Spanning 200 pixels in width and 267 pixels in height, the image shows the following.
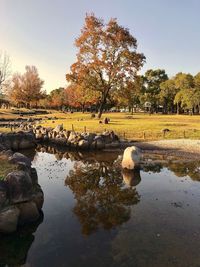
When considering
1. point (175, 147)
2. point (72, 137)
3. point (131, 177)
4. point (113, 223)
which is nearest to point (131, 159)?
point (131, 177)

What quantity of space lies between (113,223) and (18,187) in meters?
4.81

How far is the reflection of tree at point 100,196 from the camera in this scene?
47.6 feet

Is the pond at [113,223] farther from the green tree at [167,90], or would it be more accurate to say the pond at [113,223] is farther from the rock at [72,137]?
the green tree at [167,90]

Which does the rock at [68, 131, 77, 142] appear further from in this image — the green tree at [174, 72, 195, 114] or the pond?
the green tree at [174, 72, 195, 114]

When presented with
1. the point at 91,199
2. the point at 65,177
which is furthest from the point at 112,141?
the point at 91,199

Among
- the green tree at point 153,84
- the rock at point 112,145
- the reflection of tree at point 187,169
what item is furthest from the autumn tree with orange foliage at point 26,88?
the reflection of tree at point 187,169

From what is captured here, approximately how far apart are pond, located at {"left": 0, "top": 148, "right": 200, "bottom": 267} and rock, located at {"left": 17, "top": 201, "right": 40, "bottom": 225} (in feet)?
1.30

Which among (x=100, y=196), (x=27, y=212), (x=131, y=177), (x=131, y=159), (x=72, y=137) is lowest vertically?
(x=100, y=196)

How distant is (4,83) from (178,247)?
306 ft

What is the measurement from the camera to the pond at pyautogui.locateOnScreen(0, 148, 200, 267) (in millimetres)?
11156

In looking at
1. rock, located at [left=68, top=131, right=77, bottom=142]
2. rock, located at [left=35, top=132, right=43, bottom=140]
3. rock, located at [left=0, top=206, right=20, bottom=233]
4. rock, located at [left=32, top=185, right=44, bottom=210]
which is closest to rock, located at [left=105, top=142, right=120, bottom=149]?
rock, located at [left=68, top=131, right=77, bottom=142]

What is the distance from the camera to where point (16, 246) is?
12.0 metres

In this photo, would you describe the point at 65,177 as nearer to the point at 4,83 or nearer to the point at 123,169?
the point at 123,169

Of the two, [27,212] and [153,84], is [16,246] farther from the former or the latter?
[153,84]
